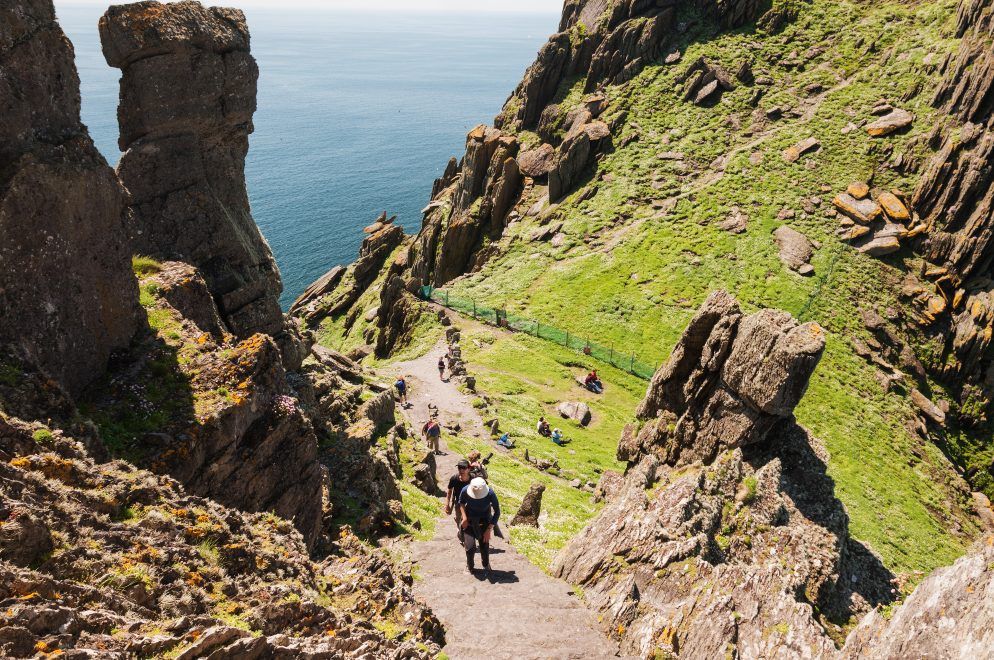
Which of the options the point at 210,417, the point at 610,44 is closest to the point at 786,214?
the point at 610,44

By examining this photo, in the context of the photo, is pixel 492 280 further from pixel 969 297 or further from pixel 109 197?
pixel 109 197

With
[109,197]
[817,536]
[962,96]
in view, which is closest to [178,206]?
[109,197]

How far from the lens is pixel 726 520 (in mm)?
24109

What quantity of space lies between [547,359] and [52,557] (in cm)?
5110

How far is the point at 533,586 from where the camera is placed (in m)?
18.7

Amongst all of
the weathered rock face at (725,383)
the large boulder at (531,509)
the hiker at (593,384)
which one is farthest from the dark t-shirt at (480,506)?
the hiker at (593,384)

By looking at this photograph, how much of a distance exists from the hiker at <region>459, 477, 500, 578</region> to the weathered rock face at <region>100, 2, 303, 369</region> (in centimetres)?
1386

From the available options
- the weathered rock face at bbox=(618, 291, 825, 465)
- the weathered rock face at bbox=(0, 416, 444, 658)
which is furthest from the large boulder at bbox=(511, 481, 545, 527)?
the weathered rock face at bbox=(0, 416, 444, 658)

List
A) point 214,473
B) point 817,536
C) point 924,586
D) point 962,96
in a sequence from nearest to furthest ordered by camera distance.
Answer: point 924,586
point 214,473
point 817,536
point 962,96

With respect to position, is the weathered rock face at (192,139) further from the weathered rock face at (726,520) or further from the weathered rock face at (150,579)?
the weathered rock face at (726,520)

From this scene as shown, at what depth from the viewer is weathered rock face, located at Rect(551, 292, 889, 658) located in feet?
56.5

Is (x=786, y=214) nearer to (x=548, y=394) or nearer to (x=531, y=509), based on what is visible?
(x=548, y=394)

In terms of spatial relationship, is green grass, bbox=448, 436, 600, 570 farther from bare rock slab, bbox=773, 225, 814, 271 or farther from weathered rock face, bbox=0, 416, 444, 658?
bare rock slab, bbox=773, 225, 814, 271

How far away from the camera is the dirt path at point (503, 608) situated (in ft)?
50.4
